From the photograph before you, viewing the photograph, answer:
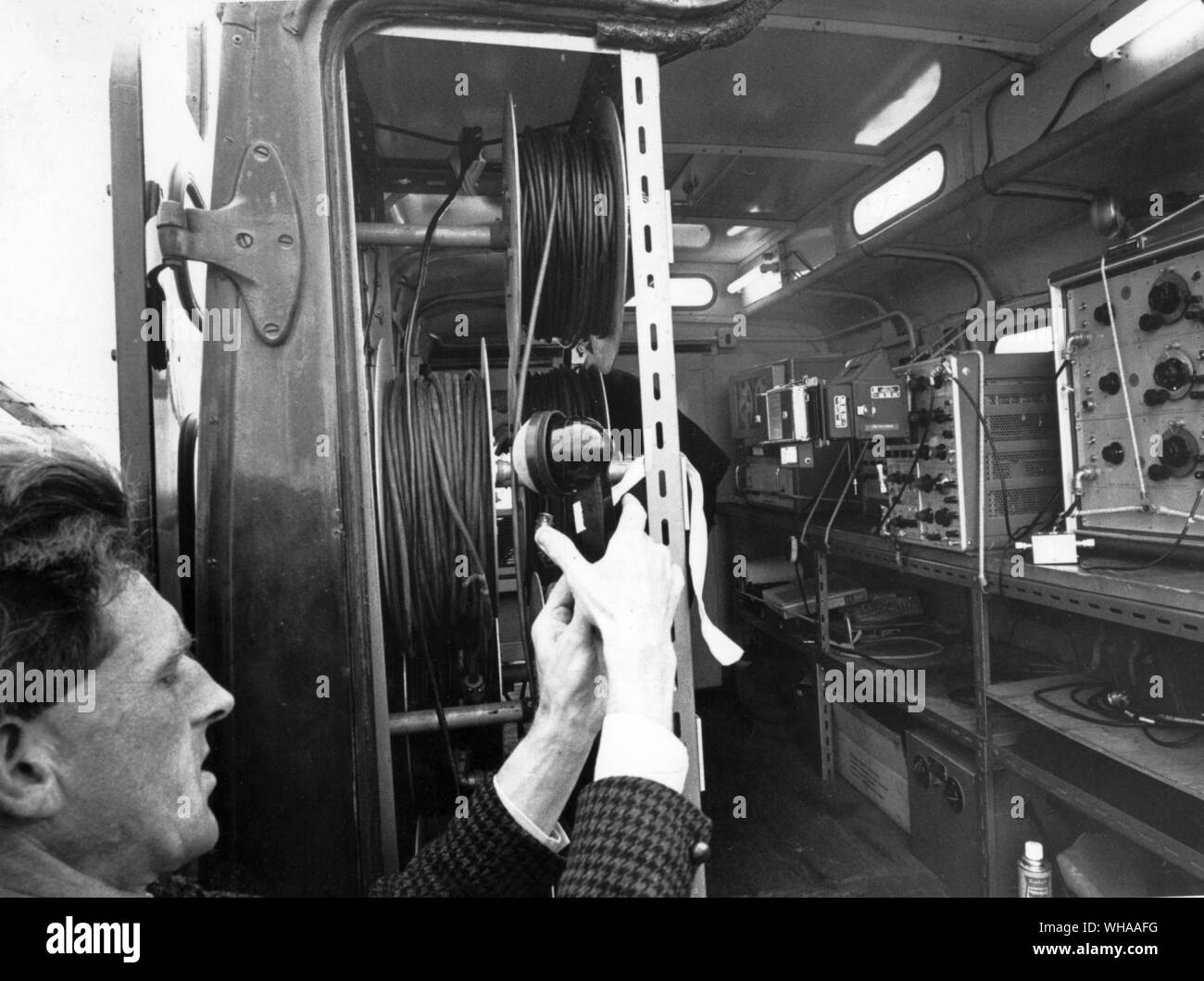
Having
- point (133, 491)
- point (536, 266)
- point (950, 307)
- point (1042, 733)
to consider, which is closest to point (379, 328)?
point (536, 266)

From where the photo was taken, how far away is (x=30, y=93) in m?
0.76

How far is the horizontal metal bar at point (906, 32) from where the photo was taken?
1692 millimetres

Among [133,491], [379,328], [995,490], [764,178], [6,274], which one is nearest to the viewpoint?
[6,274]

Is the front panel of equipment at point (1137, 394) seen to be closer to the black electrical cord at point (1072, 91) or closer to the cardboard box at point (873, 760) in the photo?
the black electrical cord at point (1072, 91)

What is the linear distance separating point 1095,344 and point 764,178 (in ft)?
4.49

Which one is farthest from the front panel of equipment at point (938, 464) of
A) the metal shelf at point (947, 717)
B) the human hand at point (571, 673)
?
the human hand at point (571, 673)

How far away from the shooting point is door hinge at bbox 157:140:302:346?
769 millimetres

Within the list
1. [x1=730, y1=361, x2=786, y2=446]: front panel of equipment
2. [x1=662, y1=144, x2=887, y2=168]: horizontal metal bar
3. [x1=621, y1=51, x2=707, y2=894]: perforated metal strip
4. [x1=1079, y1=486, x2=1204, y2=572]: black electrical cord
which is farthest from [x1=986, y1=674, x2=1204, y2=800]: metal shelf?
[x1=662, y1=144, x2=887, y2=168]: horizontal metal bar

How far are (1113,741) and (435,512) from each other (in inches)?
68.3

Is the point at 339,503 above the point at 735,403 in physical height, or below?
below

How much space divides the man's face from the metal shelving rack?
5.64 ft

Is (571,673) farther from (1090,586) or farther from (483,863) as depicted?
(1090,586)

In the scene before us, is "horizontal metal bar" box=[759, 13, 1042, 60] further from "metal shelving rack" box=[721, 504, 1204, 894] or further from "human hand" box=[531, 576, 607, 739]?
"human hand" box=[531, 576, 607, 739]

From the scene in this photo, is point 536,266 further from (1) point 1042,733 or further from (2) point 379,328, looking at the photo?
(1) point 1042,733
